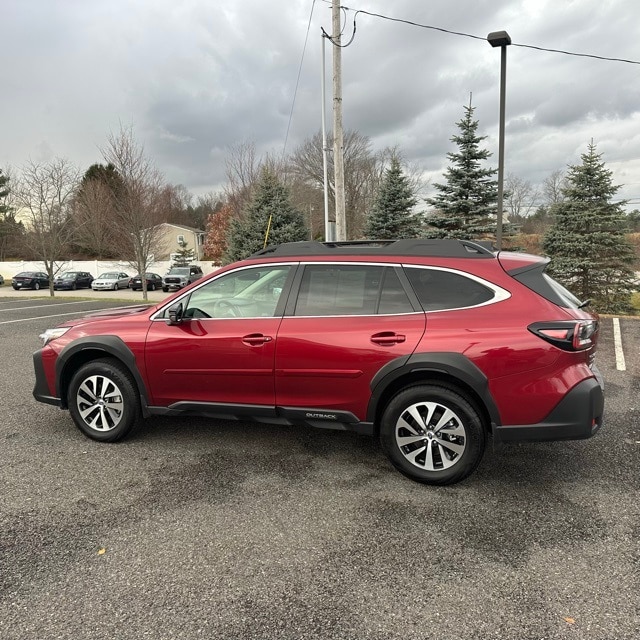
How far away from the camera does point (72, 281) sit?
36.8 m

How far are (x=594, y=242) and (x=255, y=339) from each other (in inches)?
567

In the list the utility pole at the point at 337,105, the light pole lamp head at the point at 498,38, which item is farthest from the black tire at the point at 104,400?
the light pole lamp head at the point at 498,38

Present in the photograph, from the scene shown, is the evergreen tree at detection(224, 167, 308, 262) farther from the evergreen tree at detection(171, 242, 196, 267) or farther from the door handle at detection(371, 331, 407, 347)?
the evergreen tree at detection(171, 242, 196, 267)

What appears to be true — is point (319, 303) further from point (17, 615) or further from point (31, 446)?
point (31, 446)

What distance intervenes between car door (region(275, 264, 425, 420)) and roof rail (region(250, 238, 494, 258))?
0.50 feet

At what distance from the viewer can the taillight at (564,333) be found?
2.98 m

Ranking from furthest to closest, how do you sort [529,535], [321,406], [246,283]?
[246,283] < [321,406] < [529,535]

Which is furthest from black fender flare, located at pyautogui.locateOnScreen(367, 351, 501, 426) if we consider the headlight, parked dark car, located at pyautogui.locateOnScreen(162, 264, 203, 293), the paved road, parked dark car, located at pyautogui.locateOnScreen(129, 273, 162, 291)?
parked dark car, located at pyautogui.locateOnScreen(129, 273, 162, 291)

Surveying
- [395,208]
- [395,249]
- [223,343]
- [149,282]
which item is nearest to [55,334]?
[223,343]

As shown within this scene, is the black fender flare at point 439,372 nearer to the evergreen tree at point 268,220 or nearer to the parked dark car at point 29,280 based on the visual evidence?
the evergreen tree at point 268,220

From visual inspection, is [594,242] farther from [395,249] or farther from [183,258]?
[183,258]

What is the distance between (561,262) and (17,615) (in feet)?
51.6

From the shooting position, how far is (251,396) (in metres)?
3.67

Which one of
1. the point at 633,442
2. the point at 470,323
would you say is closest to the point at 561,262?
the point at 633,442
